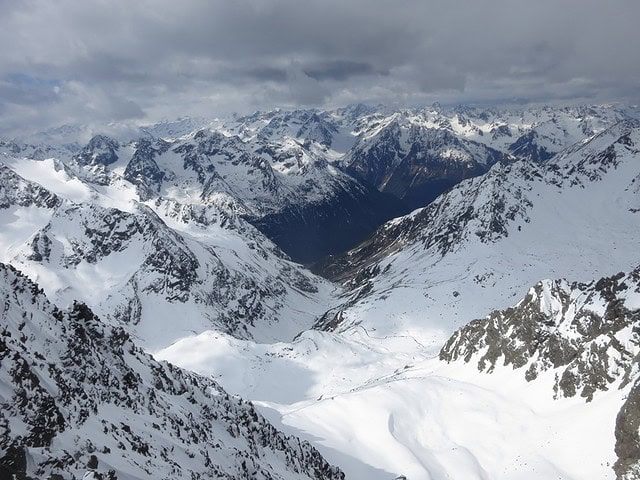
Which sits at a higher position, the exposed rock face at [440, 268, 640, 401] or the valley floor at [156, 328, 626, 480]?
the exposed rock face at [440, 268, 640, 401]

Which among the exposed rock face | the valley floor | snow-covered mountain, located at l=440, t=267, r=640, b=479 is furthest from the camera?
the exposed rock face

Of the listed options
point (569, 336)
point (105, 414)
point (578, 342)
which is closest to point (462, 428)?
point (578, 342)

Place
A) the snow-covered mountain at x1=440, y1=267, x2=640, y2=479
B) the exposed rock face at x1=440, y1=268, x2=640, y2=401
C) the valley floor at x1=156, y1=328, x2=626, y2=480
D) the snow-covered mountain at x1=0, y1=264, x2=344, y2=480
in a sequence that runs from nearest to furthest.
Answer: the snow-covered mountain at x1=0, y1=264, x2=344, y2=480 < the snow-covered mountain at x1=440, y1=267, x2=640, y2=479 < the valley floor at x1=156, y1=328, x2=626, y2=480 < the exposed rock face at x1=440, y1=268, x2=640, y2=401

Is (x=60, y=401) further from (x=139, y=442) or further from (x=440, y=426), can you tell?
(x=440, y=426)

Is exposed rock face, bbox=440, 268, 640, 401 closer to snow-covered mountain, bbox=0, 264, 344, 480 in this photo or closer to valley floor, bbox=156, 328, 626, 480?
valley floor, bbox=156, 328, 626, 480

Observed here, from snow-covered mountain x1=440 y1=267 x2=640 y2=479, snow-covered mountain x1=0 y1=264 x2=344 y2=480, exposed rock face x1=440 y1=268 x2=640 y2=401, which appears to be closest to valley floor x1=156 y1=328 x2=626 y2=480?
snow-covered mountain x1=440 y1=267 x2=640 y2=479

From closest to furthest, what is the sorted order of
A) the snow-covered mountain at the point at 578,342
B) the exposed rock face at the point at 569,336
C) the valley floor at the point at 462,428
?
the snow-covered mountain at the point at 578,342 → the valley floor at the point at 462,428 → the exposed rock face at the point at 569,336

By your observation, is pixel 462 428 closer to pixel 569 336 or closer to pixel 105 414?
pixel 569 336

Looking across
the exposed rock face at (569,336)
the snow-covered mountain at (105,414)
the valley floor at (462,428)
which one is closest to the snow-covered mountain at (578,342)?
the exposed rock face at (569,336)

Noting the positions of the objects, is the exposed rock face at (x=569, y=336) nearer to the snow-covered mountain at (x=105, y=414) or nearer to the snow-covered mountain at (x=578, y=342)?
the snow-covered mountain at (x=578, y=342)
